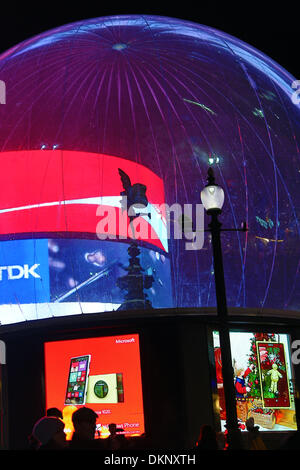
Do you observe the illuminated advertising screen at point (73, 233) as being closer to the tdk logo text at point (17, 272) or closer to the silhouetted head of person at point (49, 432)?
the tdk logo text at point (17, 272)

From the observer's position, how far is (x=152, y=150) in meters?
17.1

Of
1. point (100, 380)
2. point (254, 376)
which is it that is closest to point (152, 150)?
point (100, 380)

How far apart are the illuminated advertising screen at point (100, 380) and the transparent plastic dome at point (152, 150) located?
3.42 ft

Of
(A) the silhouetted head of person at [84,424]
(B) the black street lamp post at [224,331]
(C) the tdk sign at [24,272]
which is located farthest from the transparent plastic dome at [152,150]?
(A) the silhouetted head of person at [84,424]

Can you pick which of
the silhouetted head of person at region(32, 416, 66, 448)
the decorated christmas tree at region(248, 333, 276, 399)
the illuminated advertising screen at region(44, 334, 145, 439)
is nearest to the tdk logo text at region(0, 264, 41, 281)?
the illuminated advertising screen at region(44, 334, 145, 439)

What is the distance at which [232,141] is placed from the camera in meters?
17.5

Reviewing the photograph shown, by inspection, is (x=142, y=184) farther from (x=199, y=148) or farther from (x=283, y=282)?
(x=283, y=282)

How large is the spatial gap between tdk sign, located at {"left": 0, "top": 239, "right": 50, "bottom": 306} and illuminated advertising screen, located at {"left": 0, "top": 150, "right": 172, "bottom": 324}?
2 centimetres

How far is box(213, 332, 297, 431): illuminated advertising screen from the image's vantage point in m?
15.6

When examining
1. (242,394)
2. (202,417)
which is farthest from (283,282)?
(202,417)

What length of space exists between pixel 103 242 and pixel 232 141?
13.5ft

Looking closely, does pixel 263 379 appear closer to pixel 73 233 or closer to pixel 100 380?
pixel 100 380

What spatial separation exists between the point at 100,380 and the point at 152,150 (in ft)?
18.4
